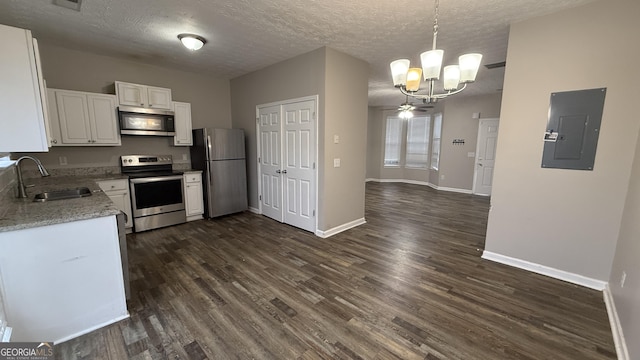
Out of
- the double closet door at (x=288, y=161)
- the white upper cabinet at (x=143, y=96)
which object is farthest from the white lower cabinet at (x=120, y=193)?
the double closet door at (x=288, y=161)

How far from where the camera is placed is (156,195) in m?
4.09

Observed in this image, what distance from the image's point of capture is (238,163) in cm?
488

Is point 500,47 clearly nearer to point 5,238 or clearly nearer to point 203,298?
point 203,298

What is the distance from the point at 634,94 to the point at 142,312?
4.70 m

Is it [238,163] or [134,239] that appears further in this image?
[238,163]

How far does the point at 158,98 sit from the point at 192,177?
1.42m

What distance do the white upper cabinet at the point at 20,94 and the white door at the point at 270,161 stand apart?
2895 millimetres

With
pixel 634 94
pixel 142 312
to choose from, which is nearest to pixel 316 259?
pixel 142 312

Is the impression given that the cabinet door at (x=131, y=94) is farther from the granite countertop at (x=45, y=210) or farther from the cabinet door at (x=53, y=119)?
the granite countertop at (x=45, y=210)

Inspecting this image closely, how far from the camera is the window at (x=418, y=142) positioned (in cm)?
862

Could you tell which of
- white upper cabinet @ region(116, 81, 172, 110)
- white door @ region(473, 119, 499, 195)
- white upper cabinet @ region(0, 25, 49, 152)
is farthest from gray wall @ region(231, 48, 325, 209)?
white door @ region(473, 119, 499, 195)

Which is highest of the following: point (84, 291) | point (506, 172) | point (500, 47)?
point (500, 47)

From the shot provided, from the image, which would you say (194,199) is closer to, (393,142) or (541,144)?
(541,144)

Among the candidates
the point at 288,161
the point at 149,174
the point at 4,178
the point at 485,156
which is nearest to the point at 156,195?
the point at 149,174
